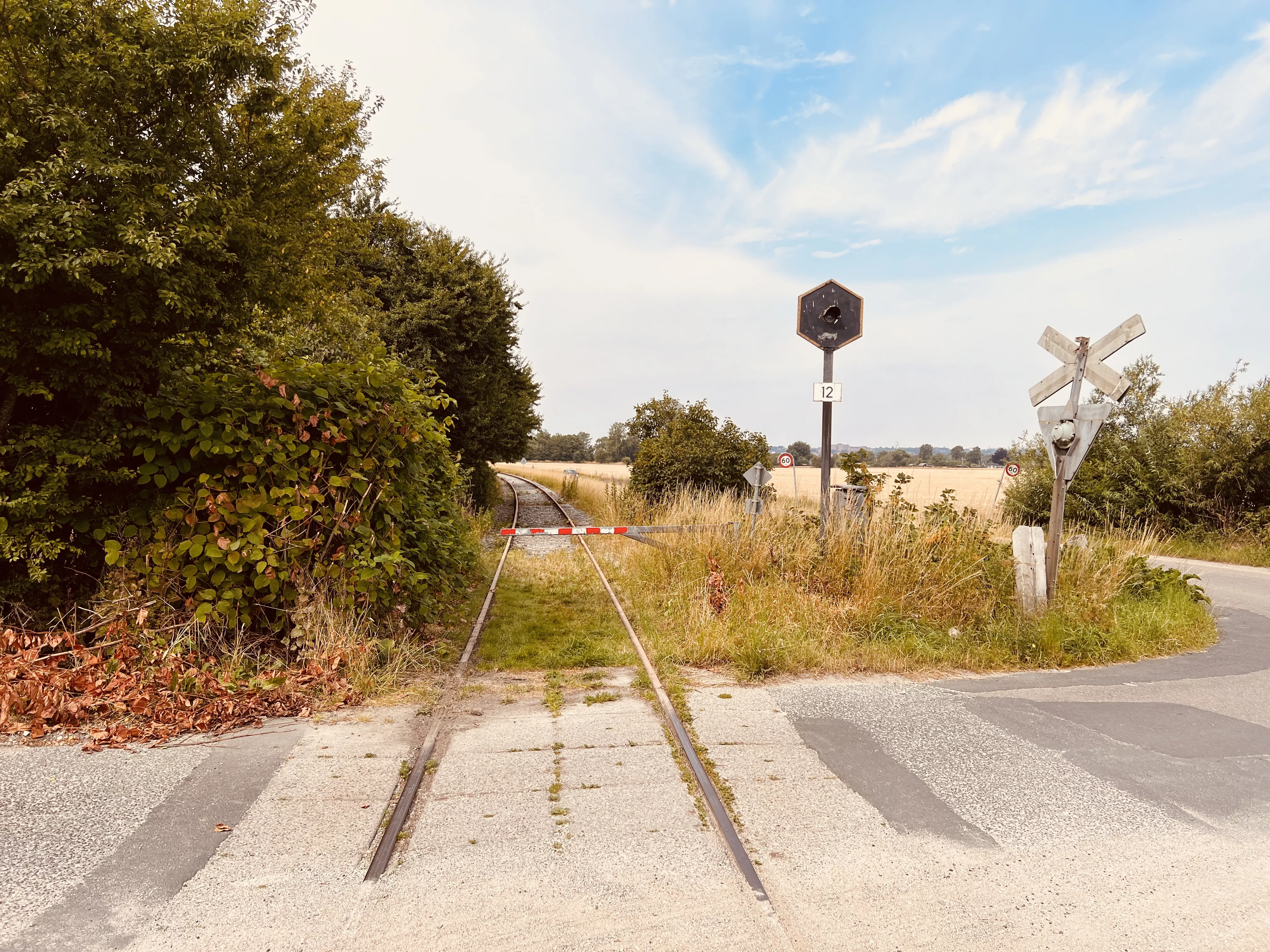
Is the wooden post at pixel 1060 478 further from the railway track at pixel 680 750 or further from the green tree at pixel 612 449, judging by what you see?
the green tree at pixel 612 449

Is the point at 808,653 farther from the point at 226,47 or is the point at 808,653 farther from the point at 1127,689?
the point at 226,47

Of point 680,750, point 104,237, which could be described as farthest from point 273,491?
point 680,750

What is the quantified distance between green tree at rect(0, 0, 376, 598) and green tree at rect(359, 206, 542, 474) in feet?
47.2

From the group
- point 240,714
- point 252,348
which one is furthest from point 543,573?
point 240,714

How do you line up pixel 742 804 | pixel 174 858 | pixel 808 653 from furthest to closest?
1. pixel 808 653
2. pixel 742 804
3. pixel 174 858

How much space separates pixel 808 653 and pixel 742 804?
8.99 ft

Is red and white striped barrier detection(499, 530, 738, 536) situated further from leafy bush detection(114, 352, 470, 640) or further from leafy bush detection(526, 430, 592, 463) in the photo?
leafy bush detection(526, 430, 592, 463)

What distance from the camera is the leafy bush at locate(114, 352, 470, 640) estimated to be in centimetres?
526

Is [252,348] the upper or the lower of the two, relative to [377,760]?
upper

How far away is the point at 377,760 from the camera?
14.0 ft

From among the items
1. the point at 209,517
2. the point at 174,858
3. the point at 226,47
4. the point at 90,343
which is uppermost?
the point at 226,47

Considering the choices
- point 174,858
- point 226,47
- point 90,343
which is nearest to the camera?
point 174,858

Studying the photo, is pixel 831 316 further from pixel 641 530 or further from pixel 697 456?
pixel 697 456

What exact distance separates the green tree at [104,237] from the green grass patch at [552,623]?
11.2 feet
